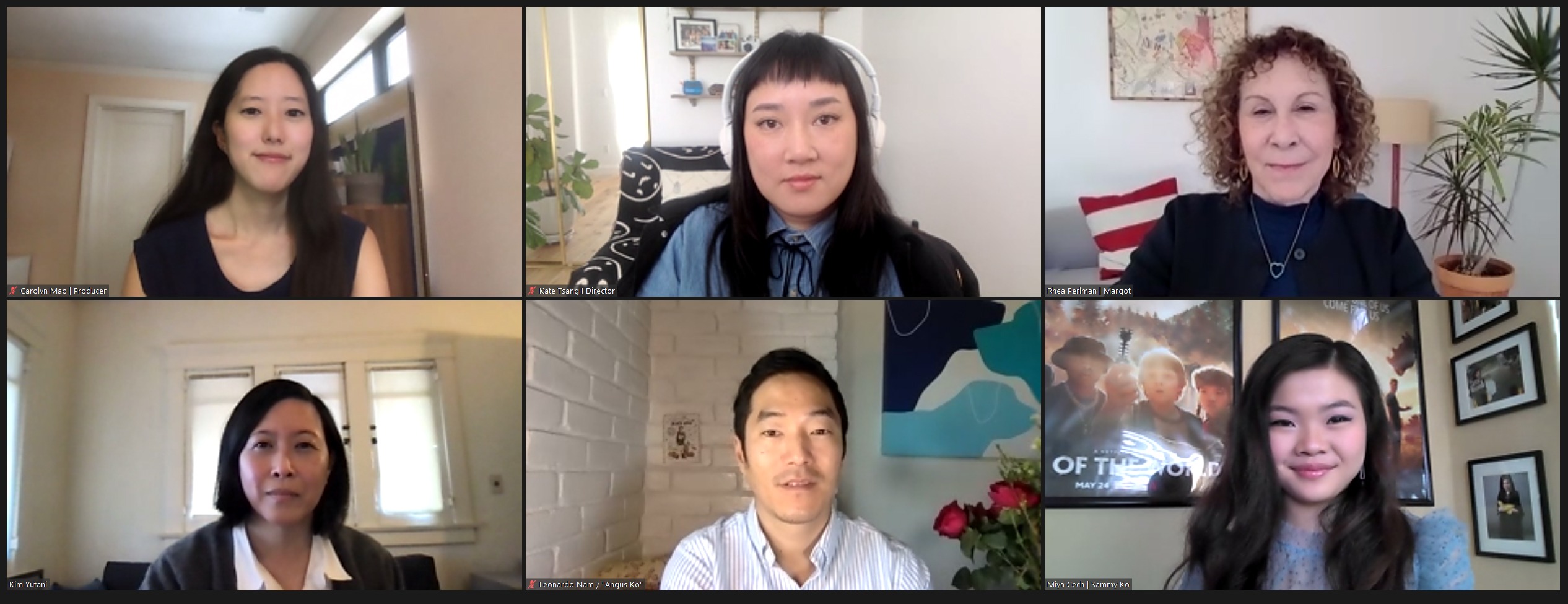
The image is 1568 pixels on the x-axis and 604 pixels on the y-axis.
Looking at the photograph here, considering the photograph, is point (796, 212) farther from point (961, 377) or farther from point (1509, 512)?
point (1509, 512)

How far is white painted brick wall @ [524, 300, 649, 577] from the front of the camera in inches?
64.0

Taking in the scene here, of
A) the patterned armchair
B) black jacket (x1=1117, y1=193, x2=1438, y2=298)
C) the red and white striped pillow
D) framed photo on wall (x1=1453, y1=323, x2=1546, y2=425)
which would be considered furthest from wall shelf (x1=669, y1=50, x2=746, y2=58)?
framed photo on wall (x1=1453, y1=323, x2=1546, y2=425)

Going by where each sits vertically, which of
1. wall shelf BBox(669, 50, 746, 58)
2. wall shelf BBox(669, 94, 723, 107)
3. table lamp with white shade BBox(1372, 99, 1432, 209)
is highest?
wall shelf BBox(669, 50, 746, 58)

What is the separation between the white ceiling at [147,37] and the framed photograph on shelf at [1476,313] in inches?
73.9

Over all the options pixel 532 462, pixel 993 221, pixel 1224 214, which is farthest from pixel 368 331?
pixel 1224 214

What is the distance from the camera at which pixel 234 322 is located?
164cm

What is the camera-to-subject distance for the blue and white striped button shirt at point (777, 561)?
63.9 inches

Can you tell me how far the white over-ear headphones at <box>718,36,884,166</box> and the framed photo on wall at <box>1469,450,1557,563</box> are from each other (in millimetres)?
1072

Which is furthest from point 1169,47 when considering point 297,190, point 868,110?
point 297,190

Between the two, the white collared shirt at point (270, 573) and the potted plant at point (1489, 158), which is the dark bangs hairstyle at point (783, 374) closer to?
the white collared shirt at point (270, 573)

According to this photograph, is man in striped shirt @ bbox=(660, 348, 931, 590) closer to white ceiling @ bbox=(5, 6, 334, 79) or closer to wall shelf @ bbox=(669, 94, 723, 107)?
wall shelf @ bbox=(669, 94, 723, 107)

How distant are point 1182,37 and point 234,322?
63.0 inches

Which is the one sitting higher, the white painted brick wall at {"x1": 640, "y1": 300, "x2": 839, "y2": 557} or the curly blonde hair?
the curly blonde hair

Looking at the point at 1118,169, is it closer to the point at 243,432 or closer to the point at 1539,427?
the point at 1539,427
